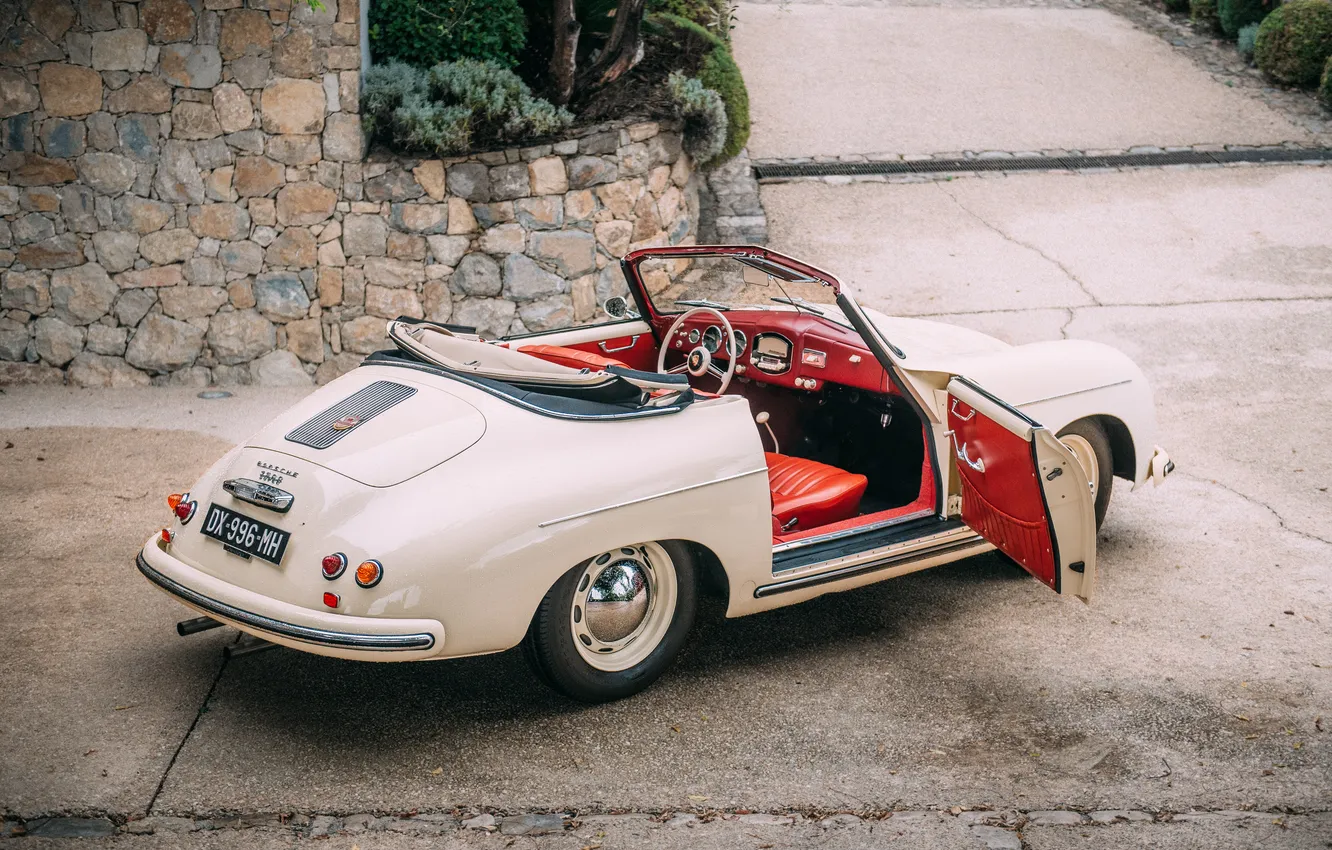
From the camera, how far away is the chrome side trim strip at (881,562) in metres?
4.75

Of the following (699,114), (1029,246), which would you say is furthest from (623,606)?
(1029,246)

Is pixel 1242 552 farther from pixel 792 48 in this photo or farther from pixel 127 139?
pixel 792 48

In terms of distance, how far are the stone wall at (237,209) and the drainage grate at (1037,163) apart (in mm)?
3289

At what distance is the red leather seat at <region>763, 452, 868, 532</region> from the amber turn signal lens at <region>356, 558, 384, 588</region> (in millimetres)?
1783

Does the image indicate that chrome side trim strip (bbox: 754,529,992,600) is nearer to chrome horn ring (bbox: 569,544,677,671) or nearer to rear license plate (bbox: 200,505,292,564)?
chrome horn ring (bbox: 569,544,677,671)

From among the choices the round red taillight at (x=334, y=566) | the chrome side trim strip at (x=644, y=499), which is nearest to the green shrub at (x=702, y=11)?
the chrome side trim strip at (x=644, y=499)

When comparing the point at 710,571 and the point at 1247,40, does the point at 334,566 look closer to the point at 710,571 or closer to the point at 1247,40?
the point at 710,571

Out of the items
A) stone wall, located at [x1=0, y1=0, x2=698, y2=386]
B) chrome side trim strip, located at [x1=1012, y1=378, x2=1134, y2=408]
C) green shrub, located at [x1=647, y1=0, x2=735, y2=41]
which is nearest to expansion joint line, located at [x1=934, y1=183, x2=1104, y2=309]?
green shrub, located at [x1=647, y1=0, x2=735, y2=41]

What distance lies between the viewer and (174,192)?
8.39 metres

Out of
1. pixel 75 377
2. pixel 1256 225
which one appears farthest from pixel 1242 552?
pixel 75 377

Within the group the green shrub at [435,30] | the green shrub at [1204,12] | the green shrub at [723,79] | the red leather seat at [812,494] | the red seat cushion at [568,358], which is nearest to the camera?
the red seat cushion at [568,358]

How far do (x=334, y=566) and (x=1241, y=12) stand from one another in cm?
1510

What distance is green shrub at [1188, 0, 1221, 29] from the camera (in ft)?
52.5

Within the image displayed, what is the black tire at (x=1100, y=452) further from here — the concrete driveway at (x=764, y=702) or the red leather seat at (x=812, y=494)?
the red leather seat at (x=812, y=494)
